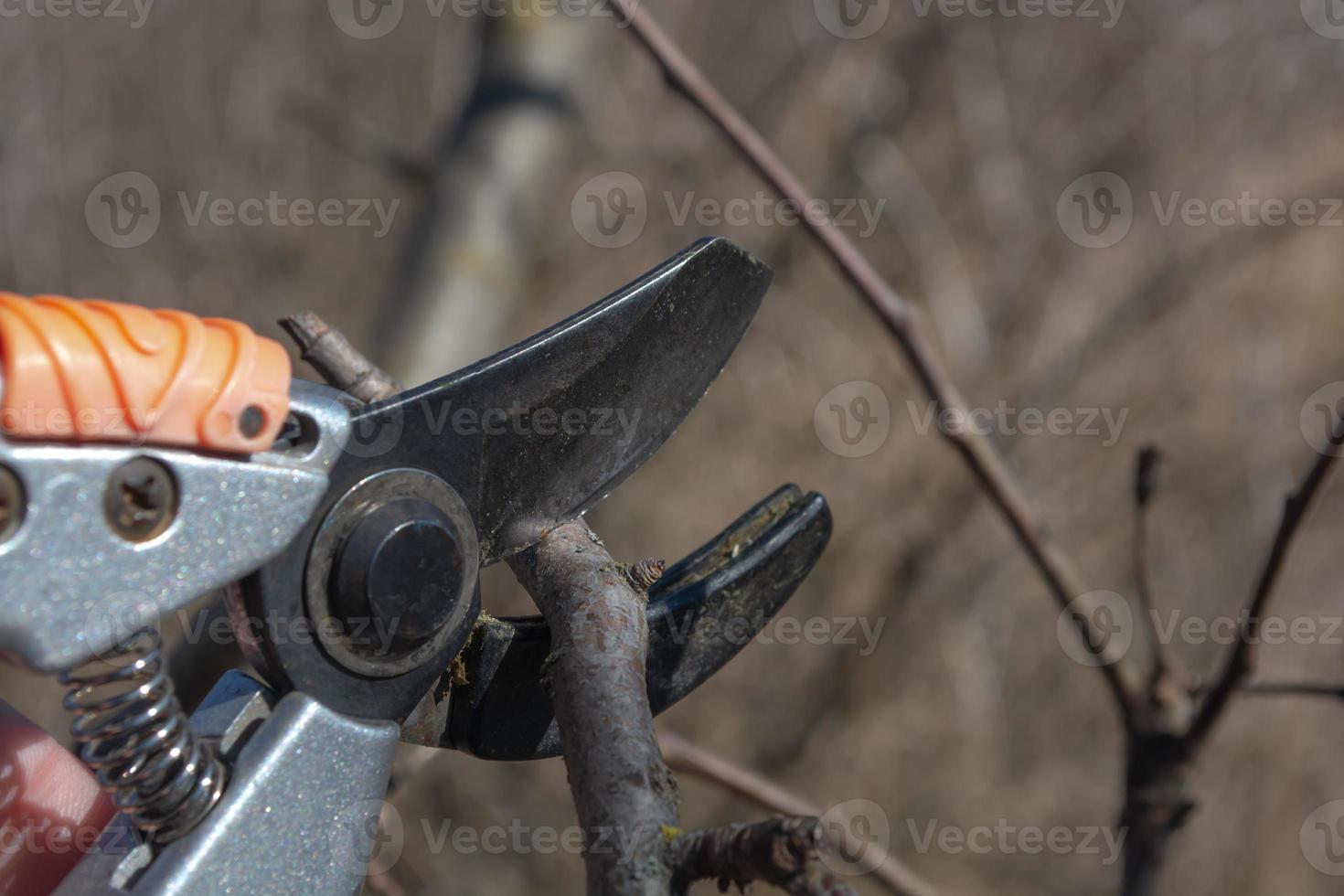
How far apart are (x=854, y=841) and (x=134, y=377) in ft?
4.37

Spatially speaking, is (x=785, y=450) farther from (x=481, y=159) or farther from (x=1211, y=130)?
(x=481, y=159)

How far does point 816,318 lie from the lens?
509cm

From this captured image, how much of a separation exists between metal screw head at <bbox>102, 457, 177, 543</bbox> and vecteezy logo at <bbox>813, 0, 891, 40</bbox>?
4526 mm

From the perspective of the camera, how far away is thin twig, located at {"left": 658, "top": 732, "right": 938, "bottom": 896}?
1665 mm

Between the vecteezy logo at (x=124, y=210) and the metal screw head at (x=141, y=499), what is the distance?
615 centimetres

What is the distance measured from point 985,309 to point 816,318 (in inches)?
31.5

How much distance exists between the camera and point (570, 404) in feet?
3.61
